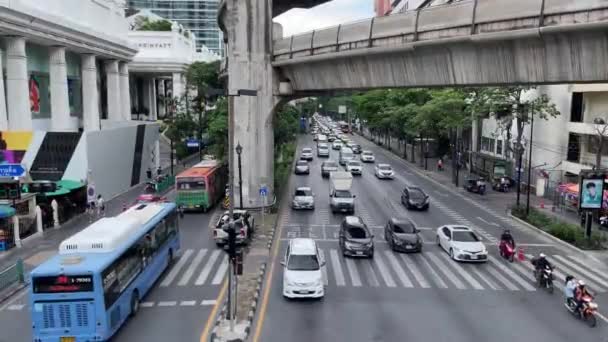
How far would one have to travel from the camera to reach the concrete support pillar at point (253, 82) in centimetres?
3562

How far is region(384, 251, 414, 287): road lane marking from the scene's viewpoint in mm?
22172

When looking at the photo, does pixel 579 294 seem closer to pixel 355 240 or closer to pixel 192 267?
pixel 355 240

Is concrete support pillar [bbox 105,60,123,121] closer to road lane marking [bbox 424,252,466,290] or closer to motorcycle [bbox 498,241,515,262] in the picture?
road lane marking [bbox 424,252,466,290]

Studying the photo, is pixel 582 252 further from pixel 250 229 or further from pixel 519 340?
pixel 250 229

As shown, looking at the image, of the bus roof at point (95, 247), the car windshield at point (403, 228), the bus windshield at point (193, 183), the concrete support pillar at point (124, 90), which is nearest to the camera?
the bus roof at point (95, 247)

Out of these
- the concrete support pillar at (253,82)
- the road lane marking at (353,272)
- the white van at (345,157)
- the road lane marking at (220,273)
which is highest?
the concrete support pillar at (253,82)

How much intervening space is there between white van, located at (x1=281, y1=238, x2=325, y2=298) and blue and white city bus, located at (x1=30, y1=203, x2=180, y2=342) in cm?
541

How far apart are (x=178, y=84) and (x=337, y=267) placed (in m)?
61.2

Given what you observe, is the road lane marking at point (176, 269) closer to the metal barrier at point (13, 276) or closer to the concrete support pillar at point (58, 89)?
the metal barrier at point (13, 276)

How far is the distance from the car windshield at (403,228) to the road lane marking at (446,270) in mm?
1523

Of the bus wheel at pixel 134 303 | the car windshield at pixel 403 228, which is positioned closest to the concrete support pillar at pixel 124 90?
the car windshield at pixel 403 228

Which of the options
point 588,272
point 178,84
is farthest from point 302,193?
point 178,84

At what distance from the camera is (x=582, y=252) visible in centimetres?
2727

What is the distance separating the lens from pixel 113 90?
5972 centimetres
